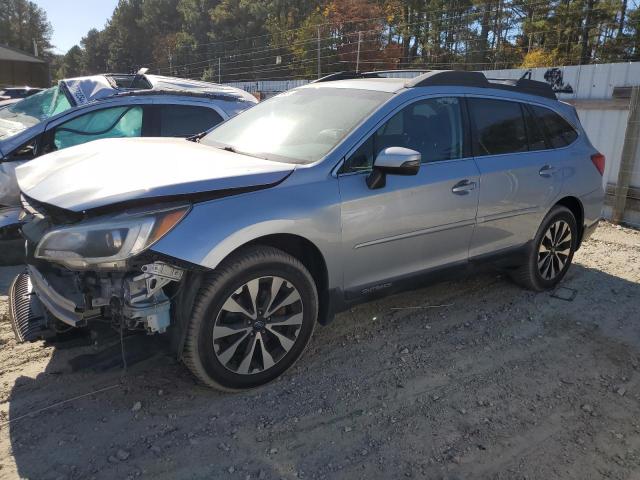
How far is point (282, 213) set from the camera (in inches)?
115

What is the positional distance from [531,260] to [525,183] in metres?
0.75

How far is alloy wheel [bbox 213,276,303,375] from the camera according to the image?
2895 mm

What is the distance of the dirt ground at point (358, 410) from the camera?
2.55 metres

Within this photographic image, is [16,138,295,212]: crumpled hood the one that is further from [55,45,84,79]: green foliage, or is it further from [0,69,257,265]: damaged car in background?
[55,45,84,79]: green foliage

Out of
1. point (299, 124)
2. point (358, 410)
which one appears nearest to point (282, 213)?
point (299, 124)

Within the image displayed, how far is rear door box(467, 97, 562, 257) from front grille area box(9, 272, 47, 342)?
2.95 m

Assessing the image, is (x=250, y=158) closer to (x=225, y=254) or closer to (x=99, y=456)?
(x=225, y=254)

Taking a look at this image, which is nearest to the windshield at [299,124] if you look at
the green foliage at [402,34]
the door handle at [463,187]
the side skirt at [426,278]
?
the door handle at [463,187]

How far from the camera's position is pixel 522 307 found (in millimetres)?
4500

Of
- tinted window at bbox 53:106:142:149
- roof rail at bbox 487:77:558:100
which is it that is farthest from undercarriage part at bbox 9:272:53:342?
roof rail at bbox 487:77:558:100

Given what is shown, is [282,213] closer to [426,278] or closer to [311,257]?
[311,257]

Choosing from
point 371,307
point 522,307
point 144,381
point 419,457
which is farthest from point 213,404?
point 522,307

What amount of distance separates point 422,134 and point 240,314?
5.90 ft

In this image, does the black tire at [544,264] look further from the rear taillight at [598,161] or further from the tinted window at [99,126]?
the tinted window at [99,126]
